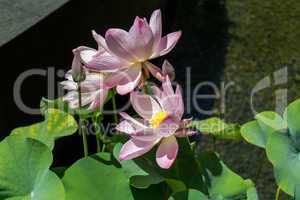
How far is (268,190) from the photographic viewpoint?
212 cm

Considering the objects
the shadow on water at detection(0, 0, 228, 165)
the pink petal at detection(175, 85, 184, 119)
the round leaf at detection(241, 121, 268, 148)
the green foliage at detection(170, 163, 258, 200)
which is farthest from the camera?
the shadow on water at detection(0, 0, 228, 165)

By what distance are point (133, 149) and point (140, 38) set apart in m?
0.13

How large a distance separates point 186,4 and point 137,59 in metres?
2.65

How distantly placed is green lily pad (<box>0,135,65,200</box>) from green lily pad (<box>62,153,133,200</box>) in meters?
0.03

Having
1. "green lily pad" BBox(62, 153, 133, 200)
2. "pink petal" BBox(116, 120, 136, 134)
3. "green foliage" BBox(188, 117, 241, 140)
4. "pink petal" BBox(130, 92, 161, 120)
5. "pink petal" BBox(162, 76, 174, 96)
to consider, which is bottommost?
"green lily pad" BBox(62, 153, 133, 200)

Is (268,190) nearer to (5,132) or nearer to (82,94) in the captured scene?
(5,132)

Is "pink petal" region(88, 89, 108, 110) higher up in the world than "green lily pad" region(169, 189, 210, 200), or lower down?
higher up

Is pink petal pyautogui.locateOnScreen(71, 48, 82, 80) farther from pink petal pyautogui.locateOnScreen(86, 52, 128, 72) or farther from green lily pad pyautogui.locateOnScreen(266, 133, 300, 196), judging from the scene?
green lily pad pyautogui.locateOnScreen(266, 133, 300, 196)

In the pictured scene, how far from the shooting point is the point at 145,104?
2.49 ft

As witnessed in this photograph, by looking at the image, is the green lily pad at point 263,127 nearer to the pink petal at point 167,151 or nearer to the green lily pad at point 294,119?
the green lily pad at point 294,119

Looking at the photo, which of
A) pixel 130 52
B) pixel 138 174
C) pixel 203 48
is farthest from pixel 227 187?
pixel 203 48

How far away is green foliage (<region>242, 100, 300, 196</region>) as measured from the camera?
2.71 feet

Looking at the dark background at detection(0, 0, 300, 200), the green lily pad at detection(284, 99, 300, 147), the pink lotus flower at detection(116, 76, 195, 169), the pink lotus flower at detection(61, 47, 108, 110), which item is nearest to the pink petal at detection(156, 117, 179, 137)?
the pink lotus flower at detection(116, 76, 195, 169)

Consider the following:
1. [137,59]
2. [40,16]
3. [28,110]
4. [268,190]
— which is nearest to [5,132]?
[28,110]
